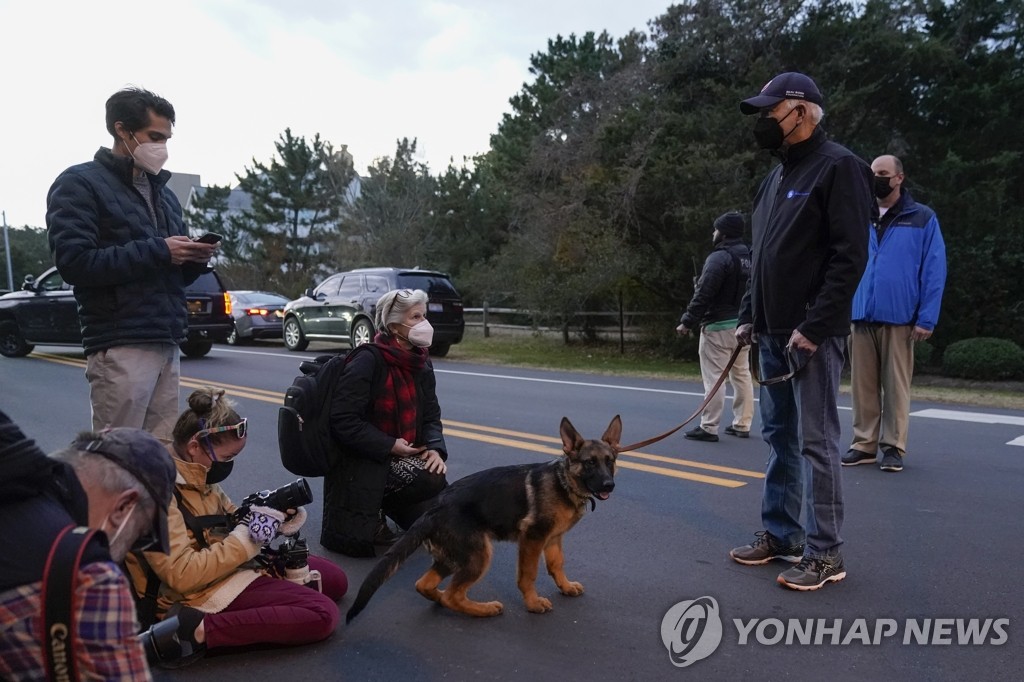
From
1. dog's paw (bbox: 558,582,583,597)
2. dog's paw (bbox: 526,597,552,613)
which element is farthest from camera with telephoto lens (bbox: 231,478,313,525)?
dog's paw (bbox: 558,582,583,597)

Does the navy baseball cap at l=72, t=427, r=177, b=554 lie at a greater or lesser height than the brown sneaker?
greater

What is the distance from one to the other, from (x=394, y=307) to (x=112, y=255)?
1582mm

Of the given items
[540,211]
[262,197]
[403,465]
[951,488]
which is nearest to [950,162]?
[540,211]

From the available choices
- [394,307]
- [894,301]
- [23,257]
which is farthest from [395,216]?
[23,257]

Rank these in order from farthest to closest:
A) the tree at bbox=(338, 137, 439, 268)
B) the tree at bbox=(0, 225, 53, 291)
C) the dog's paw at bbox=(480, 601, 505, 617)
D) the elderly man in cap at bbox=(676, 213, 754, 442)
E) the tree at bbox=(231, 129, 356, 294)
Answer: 1. the tree at bbox=(0, 225, 53, 291)
2. the tree at bbox=(231, 129, 356, 294)
3. the tree at bbox=(338, 137, 439, 268)
4. the elderly man in cap at bbox=(676, 213, 754, 442)
5. the dog's paw at bbox=(480, 601, 505, 617)

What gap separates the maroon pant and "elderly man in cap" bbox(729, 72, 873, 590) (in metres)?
2.31

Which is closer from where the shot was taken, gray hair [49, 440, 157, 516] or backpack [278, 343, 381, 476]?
gray hair [49, 440, 157, 516]

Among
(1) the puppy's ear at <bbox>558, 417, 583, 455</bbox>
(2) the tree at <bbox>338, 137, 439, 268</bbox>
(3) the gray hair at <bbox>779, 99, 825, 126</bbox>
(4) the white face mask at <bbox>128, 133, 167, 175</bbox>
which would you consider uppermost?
(2) the tree at <bbox>338, 137, 439, 268</bbox>

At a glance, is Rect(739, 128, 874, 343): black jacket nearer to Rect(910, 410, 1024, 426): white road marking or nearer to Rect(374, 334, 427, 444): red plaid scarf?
Rect(374, 334, 427, 444): red plaid scarf

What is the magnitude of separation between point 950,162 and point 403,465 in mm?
14615

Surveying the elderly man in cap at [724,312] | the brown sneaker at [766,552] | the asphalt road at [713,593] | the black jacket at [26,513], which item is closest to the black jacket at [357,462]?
the asphalt road at [713,593]

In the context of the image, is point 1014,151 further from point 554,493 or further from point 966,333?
point 554,493

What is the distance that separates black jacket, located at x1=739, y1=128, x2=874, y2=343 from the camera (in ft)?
12.6

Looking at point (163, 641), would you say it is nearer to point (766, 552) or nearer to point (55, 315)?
point (766, 552)
